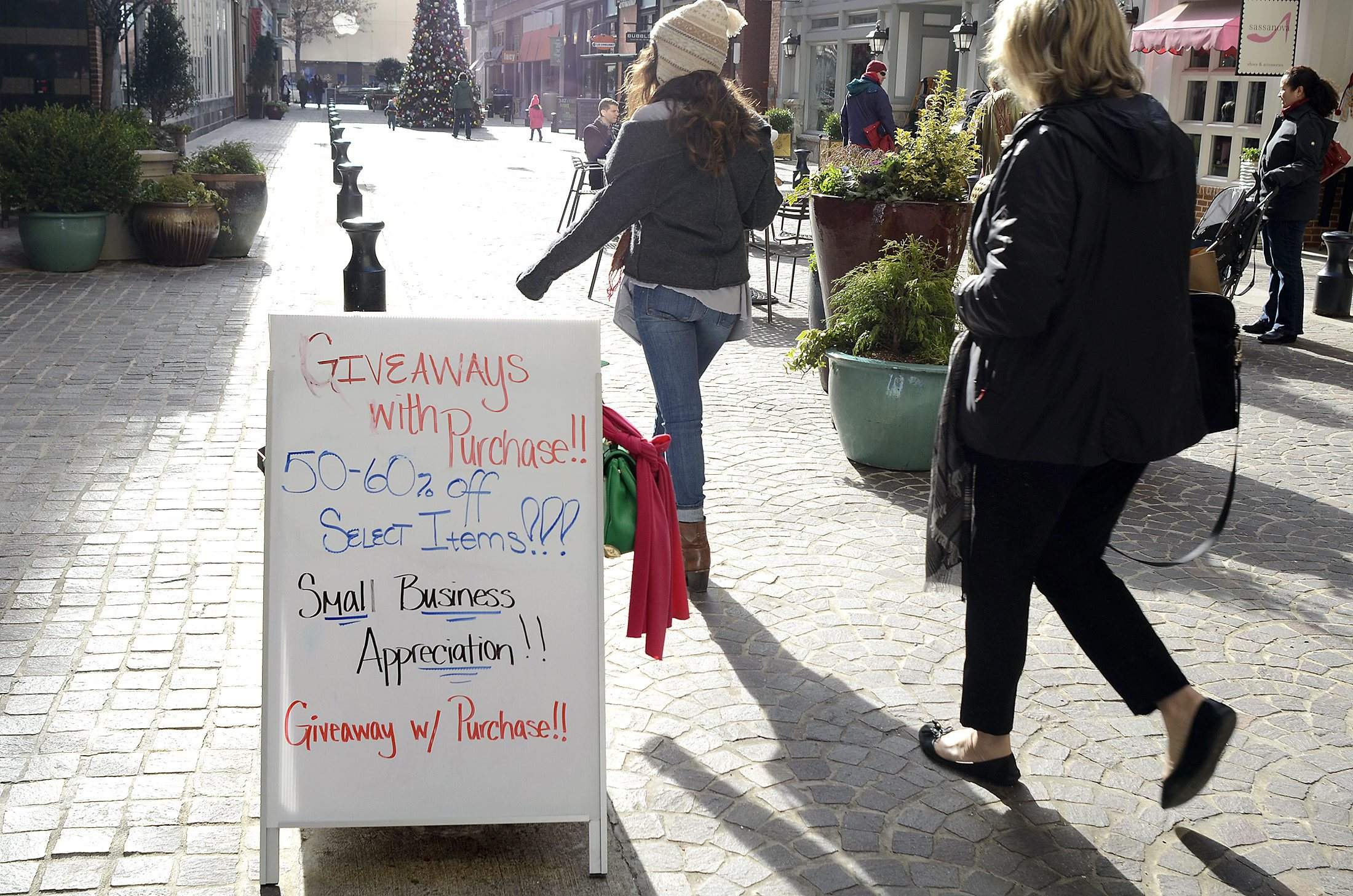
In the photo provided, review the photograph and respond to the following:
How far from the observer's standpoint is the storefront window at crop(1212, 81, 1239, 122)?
686 inches

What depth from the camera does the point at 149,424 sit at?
650cm

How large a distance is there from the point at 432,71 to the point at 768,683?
4638 cm

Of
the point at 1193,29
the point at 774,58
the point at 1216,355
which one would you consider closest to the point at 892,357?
the point at 1216,355

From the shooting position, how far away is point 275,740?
9.07ft

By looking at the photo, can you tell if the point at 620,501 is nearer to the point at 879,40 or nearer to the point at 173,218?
the point at 173,218

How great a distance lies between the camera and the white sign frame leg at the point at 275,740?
2736mm

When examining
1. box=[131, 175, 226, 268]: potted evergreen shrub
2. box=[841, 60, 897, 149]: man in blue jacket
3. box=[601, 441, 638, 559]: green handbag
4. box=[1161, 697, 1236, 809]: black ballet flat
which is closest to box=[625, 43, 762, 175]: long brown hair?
box=[601, 441, 638, 559]: green handbag

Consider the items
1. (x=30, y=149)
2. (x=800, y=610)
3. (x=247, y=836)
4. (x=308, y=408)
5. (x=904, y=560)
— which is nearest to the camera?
(x=308, y=408)

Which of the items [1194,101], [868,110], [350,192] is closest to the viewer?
[350,192]

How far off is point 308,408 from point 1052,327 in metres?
1.55

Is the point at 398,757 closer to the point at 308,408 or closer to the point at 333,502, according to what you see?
the point at 333,502

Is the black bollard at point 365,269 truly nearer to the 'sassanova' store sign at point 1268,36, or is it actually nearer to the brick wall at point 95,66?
the 'sassanova' store sign at point 1268,36

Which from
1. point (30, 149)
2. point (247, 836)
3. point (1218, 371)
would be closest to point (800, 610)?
point (1218, 371)

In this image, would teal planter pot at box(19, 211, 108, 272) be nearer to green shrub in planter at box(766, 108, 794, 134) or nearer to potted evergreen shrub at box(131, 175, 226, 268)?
potted evergreen shrub at box(131, 175, 226, 268)
